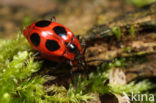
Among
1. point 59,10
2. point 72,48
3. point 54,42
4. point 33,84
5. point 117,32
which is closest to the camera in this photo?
point 33,84

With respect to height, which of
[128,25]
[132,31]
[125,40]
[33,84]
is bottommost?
[33,84]

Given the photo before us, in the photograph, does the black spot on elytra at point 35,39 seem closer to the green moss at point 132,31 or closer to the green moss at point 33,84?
the green moss at point 33,84

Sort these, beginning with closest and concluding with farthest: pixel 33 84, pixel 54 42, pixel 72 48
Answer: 1. pixel 33 84
2. pixel 54 42
3. pixel 72 48

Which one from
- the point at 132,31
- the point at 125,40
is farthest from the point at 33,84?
the point at 132,31

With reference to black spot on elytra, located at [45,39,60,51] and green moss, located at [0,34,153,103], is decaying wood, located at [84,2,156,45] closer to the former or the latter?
green moss, located at [0,34,153,103]

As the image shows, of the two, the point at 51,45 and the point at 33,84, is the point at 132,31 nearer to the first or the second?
the point at 51,45

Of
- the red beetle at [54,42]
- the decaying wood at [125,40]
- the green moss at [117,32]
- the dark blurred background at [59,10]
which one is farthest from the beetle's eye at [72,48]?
the dark blurred background at [59,10]
